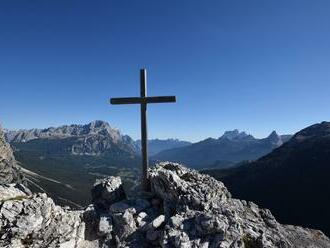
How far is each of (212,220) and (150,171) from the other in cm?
860

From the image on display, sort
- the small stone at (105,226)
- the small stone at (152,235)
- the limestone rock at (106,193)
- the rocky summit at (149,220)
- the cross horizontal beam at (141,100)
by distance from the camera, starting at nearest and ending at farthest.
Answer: the rocky summit at (149,220) < the small stone at (152,235) < the small stone at (105,226) < the cross horizontal beam at (141,100) < the limestone rock at (106,193)

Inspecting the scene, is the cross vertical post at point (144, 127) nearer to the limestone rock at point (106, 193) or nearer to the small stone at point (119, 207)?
the limestone rock at point (106, 193)

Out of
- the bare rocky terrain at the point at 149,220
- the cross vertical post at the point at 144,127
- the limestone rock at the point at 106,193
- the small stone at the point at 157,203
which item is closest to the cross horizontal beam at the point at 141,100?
the cross vertical post at the point at 144,127

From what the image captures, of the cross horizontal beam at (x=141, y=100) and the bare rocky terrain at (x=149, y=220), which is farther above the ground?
the cross horizontal beam at (x=141, y=100)

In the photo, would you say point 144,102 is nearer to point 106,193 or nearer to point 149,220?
point 106,193

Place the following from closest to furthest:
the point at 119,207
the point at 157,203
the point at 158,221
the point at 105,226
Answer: the point at 158,221 < the point at 105,226 < the point at 119,207 < the point at 157,203

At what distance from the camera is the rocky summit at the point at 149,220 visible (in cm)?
2303

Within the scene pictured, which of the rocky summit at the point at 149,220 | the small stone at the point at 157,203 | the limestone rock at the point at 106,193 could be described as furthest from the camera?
the limestone rock at the point at 106,193

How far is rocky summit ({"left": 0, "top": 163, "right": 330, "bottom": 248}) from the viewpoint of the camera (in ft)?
75.6

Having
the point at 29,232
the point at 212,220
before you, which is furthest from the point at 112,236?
the point at 212,220

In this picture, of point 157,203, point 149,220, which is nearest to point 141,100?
point 157,203

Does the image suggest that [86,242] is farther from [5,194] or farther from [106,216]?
[5,194]

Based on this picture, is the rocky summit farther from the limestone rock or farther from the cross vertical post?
the cross vertical post

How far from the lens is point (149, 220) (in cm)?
2611
